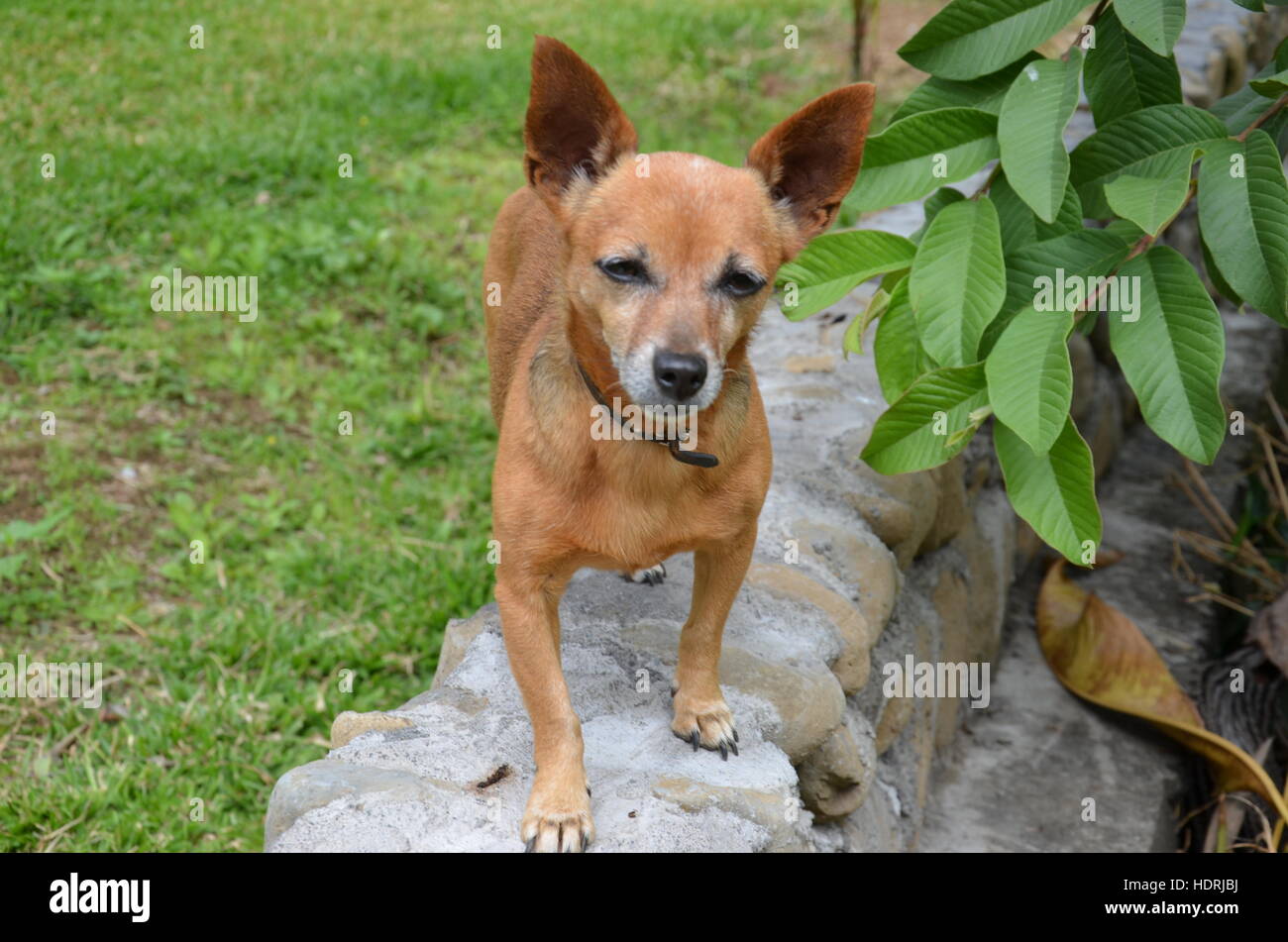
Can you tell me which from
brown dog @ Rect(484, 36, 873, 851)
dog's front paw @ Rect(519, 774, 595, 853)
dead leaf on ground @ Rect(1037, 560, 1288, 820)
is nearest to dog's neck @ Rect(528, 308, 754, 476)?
brown dog @ Rect(484, 36, 873, 851)

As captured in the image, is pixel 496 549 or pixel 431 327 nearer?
pixel 496 549

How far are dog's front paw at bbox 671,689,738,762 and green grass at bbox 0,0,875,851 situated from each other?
138cm

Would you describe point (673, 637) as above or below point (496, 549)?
below

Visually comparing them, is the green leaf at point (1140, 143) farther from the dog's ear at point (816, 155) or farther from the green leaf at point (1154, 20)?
the dog's ear at point (816, 155)

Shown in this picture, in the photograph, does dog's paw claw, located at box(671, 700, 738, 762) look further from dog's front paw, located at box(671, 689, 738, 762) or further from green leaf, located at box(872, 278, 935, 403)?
A: green leaf, located at box(872, 278, 935, 403)

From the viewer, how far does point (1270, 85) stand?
2684 millimetres

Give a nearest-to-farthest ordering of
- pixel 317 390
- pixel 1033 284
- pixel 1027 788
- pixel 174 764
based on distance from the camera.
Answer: pixel 1033 284 < pixel 174 764 < pixel 1027 788 < pixel 317 390

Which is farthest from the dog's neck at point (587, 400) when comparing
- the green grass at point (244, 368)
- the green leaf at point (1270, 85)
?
the green grass at point (244, 368)

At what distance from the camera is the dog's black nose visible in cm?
229

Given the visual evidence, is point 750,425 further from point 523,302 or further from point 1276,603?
point 1276,603

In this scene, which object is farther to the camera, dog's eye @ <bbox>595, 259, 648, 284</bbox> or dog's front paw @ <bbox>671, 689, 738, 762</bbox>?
dog's front paw @ <bbox>671, 689, 738, 762</bbox>

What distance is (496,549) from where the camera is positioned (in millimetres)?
2580

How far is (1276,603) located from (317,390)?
11.9ft
